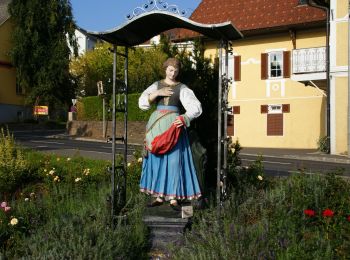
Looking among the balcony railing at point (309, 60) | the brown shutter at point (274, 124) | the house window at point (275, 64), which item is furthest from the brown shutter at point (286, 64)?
the balcony railing at point (309, 60)

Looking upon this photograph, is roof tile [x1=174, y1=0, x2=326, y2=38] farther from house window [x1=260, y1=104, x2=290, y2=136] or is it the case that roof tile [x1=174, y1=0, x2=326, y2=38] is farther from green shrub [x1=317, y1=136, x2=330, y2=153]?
green shrub [x1=317, y1=136, x2=330, y2=153]

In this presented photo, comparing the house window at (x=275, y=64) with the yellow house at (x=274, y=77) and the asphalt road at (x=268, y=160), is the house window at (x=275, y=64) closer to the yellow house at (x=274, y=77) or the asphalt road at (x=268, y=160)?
the yellow house at (x=274, y=77)

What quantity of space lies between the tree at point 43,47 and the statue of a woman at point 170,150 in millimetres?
36699

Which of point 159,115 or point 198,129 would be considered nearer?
point 159,115

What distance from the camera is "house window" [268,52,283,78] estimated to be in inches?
1160

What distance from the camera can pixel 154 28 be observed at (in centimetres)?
653

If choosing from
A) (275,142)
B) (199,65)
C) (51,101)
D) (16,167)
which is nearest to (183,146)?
(199,65)

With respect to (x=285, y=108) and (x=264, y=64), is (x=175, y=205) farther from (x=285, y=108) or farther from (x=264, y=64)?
(x=264, y=64)

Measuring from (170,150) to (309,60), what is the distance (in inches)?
755

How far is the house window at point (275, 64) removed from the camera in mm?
29456

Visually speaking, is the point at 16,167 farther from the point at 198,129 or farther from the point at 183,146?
the point at 183,146

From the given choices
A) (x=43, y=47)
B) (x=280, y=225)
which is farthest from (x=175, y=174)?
(x=43, y=47)

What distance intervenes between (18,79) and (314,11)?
24750 mm

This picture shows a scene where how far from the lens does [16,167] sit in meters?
9.10
